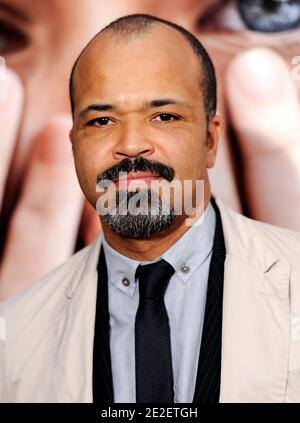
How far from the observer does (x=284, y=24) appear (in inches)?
55.9

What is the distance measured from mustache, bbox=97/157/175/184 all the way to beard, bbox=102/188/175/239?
33 millimetres

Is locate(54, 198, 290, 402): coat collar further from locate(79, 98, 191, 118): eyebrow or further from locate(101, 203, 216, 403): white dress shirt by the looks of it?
locate(79, 98, 191, 118): eyebrow

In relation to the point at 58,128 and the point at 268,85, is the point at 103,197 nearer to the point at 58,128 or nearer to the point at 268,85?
the point at 58,128

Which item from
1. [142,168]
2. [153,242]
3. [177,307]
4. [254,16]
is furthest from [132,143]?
[254,16]

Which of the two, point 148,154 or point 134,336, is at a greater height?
point 148,154

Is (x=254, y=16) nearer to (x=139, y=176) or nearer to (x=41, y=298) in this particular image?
(x=139, y=176)

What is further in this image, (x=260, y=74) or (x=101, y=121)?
(x=260, y=74)

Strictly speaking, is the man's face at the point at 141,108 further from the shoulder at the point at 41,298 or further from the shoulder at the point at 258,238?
the shoulder at the point at 41,298

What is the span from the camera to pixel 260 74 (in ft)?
4.60

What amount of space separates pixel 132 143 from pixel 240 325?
0.35 metres

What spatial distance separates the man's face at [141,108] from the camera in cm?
107

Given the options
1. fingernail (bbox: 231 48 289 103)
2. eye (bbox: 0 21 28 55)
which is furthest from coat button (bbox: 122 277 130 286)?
eye (bbox: 0 21 28 55)

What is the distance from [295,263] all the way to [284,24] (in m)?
0.58
